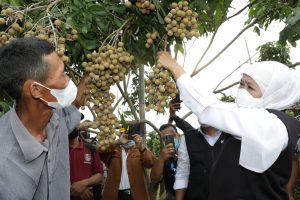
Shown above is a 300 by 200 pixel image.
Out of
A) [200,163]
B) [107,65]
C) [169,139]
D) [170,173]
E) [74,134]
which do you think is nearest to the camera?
[107,65]

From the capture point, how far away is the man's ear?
1703 mm

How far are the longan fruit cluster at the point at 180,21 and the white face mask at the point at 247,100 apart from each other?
0.47 metres

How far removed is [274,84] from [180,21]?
0.58 meters

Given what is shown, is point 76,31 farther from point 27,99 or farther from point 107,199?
→ point 107,199

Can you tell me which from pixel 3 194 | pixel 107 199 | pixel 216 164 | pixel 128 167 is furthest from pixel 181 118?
pixel 3 194

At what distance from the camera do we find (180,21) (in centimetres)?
168

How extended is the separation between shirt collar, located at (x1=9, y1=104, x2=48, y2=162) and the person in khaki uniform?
2.32m

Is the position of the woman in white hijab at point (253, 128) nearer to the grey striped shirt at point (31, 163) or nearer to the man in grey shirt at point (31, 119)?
the man in grey shirt at point (31, 119)

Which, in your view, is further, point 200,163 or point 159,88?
point 200,163

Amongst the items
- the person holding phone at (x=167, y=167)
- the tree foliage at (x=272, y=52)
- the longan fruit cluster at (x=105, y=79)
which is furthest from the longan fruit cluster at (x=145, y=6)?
the tree foliage at (x=272, y=52)

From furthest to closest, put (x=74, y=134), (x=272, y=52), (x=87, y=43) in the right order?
(x=272, y=52) → (x=74, y=134) → (x=87, y=43)

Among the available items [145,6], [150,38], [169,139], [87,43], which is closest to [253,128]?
[150,38]

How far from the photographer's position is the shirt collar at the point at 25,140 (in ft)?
5.50

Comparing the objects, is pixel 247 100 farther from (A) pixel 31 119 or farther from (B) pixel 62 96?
(A) pixel 31 119
